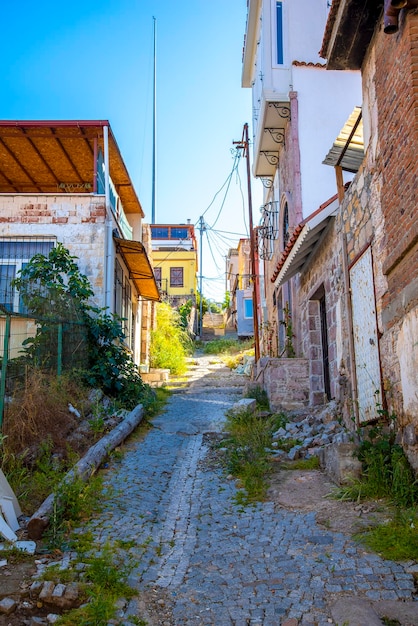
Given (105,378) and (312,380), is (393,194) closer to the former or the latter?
(312,380)

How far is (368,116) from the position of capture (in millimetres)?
6348

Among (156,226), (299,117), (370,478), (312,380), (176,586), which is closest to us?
(176,586)

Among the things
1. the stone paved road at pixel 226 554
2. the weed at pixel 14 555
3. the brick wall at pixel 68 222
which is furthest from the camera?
the brick wall at pixel 68 222

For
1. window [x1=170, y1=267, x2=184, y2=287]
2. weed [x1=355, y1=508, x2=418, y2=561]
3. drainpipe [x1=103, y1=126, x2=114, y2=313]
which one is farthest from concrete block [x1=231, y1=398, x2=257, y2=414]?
window [x1=170, y1=267, x2=184, y2=287]

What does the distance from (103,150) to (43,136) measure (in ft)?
4.64

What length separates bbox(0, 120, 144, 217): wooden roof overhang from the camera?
12281 millimetres

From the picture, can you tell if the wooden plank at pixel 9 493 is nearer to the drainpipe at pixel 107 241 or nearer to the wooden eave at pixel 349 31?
the wooden eave at pixel 349 31

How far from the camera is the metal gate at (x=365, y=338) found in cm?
616

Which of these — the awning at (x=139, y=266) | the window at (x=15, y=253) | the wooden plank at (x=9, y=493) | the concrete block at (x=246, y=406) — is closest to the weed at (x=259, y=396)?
the concrete block at (x=246, y=406)

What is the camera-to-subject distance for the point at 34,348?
8.62 m

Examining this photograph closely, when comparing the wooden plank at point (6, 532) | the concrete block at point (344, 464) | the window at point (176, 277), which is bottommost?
the wooden plank at point (6, 532)

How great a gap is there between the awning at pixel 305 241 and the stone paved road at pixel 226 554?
3.66m

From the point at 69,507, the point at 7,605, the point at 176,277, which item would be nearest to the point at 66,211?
the point at 69,507

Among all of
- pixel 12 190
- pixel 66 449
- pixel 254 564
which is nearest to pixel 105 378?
pixel 66 449
